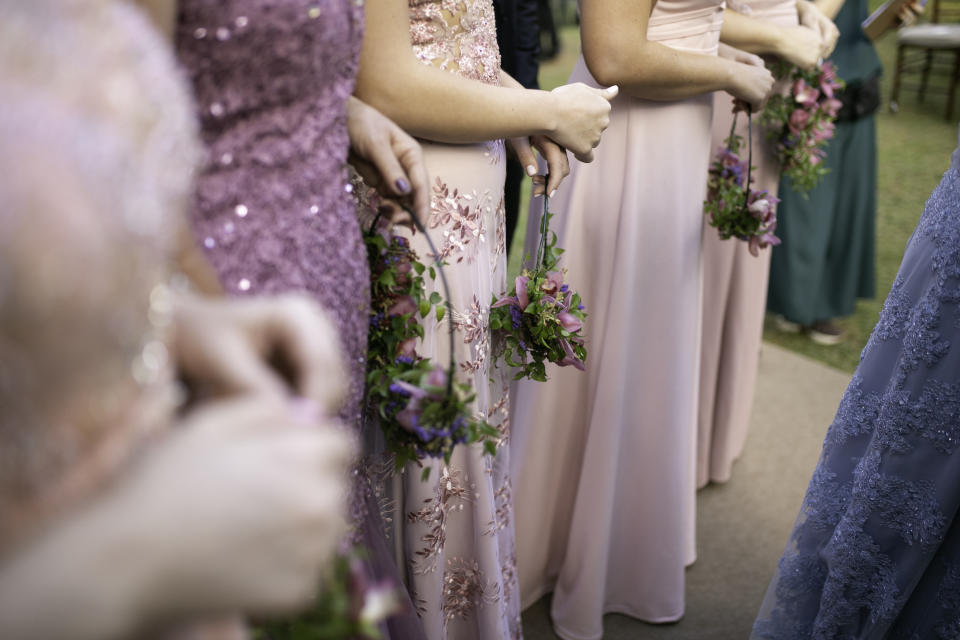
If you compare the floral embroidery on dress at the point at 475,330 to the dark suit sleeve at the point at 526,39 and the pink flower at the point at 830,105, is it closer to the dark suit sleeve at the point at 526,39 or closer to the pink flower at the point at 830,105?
the pink flower at the point at 830,105

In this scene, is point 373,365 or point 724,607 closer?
point 373,365

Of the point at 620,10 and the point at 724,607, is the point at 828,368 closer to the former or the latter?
the point at 724,607

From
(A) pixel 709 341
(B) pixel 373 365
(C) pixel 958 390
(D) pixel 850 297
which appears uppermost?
(B) pixel 373 365

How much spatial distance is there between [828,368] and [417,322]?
2.87m

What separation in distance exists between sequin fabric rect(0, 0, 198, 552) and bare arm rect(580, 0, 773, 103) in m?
1.26

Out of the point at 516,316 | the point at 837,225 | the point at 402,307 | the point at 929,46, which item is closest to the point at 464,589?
the point at 516,316

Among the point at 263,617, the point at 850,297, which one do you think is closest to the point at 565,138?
the point at 263,617

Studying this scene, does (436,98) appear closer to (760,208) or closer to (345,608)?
(345,608)

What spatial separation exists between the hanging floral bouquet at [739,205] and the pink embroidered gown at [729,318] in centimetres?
24

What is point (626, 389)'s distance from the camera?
2125mm

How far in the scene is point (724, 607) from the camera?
2334 mm

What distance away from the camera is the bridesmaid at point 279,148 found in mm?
891

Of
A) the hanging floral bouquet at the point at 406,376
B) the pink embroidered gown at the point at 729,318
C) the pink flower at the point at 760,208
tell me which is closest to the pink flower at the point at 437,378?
the hanging floral bouquet at the point at 406,376

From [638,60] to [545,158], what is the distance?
37 cm
